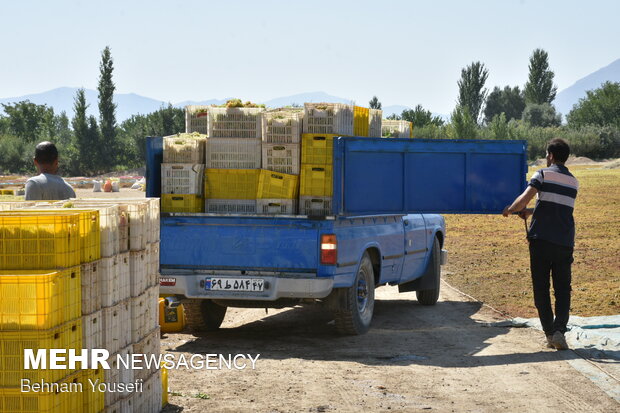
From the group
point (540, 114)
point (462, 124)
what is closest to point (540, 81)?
point (540, 114)

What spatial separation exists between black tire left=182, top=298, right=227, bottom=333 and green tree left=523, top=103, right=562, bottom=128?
127m

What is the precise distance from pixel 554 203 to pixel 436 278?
385cm

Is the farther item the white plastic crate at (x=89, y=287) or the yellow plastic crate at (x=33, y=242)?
the white plastic crate at (x=89, y=287)

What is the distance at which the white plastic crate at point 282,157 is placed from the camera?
431 inches

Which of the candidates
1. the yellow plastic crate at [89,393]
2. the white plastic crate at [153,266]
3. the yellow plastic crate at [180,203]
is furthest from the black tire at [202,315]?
the yellow plastic crate at [89,393]

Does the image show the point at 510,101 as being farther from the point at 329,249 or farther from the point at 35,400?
the point at 35,400

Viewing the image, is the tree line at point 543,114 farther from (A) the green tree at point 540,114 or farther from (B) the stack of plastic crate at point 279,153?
(B) the stack of plastic crate at point 279,153

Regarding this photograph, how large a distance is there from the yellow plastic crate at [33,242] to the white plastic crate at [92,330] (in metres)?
0.46

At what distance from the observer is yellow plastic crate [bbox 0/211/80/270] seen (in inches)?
224

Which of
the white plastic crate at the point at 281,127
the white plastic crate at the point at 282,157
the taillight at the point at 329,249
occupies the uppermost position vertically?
the white plastic crate at the point at 281,127

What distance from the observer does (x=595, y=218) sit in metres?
28.6

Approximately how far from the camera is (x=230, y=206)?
11133 millimetres

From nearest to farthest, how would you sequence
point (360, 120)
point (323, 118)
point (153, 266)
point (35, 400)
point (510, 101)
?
point (35, 400), point (153, 266), point (323, 118), point (360, 120), point (510, 101)

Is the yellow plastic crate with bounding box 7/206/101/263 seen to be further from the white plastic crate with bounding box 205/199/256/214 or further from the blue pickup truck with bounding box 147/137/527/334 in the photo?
the white plastic crate with bounding box 205/199/256/214
